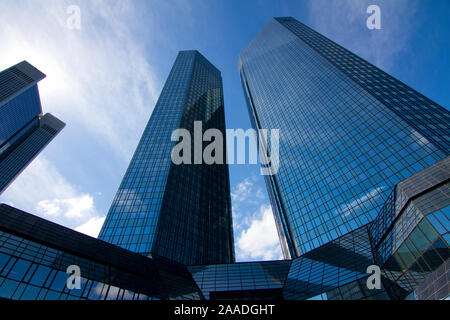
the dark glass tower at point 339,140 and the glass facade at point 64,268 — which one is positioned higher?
the dark glass tower at point 339,140

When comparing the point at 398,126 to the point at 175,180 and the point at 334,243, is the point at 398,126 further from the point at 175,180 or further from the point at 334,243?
the point at 175,180

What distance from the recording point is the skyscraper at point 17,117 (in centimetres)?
15512

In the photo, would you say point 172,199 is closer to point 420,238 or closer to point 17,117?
point 420,238

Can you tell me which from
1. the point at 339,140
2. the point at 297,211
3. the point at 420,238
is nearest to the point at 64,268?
the point at 420,238

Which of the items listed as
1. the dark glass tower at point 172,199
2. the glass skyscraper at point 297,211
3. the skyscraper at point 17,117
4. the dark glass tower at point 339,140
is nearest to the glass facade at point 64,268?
the glass skyscraper at point 297,211

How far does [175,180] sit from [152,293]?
4747cm

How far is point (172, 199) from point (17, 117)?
16066 cm

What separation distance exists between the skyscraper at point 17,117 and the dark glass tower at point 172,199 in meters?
103

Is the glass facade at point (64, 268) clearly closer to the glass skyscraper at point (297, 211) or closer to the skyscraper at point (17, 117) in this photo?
the glass skyscraper at point (297, 211)

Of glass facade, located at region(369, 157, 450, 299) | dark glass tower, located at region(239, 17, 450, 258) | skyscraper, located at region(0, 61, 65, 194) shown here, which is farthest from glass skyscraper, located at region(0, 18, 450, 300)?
skyscraper, located at region(0, 61, 65, 194)

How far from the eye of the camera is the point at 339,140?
81.4 meters

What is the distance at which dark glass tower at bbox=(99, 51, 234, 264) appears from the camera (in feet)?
218
